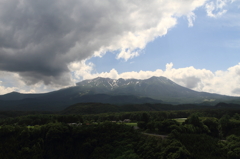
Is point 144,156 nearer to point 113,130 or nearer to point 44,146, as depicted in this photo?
point 113,130

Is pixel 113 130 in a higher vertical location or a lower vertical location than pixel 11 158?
higher

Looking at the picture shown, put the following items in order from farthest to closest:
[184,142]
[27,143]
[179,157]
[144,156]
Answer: [27,143] < [184,142] < [144,156] < [179,157]

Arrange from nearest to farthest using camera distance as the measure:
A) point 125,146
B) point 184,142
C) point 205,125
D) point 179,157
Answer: point 179,157 < point 184,142 < point 125,146 < point 205,125

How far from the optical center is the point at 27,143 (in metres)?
49.2

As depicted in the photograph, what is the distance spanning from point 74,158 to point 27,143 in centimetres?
1681

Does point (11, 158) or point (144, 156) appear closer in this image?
point (144, 156)

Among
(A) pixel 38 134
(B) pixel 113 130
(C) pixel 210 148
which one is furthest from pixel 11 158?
(C) pixel 210 148

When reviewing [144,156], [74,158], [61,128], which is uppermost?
[61,128]

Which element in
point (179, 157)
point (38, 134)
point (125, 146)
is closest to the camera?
point (179, 157)

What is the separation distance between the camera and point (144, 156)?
37688mm

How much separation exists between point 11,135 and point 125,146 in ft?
133

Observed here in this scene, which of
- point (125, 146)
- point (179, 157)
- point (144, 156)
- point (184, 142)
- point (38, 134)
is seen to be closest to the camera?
point (179, 157)

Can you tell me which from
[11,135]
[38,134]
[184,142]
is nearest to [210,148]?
[184,142]

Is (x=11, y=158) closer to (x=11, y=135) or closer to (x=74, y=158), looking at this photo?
(x=11, y=135)
